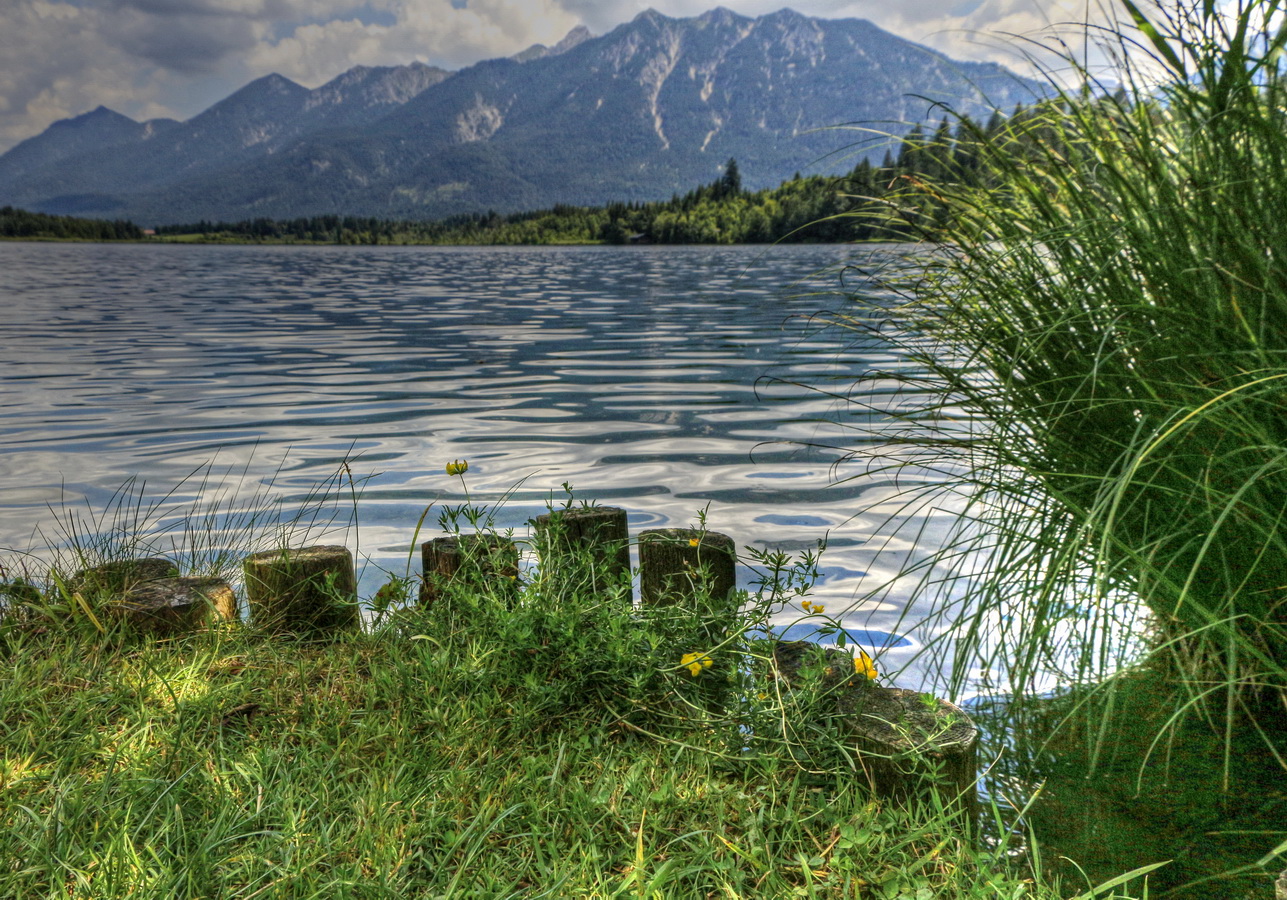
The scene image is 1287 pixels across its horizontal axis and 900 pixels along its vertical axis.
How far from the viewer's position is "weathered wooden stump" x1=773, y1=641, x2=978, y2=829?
65.6 inches

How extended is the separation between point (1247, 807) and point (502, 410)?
6.37m

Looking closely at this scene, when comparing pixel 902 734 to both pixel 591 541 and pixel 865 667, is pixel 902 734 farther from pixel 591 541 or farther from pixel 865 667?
pixel 591 541

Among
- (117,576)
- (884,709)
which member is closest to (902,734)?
(884,709)

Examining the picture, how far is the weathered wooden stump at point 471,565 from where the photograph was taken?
7.91 ft

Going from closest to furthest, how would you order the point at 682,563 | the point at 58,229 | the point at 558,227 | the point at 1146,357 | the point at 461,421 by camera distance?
1. the point at 1146,357
2. the point at 682,563
3. the point at 461,421
4. the point at 58,229
5. the point at 558,227

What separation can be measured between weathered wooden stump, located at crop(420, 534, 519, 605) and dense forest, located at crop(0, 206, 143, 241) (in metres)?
95.6

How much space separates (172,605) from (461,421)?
4544 mm

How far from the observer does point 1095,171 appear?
85.9 inches

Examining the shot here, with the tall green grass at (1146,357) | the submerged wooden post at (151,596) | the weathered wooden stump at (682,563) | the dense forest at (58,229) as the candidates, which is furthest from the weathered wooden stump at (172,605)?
the dense forest at (58,229)

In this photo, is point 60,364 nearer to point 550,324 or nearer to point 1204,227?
point 550,324

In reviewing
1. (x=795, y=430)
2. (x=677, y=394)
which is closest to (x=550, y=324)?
(x=677, y=394)

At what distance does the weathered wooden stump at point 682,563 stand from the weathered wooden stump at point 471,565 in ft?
1.36

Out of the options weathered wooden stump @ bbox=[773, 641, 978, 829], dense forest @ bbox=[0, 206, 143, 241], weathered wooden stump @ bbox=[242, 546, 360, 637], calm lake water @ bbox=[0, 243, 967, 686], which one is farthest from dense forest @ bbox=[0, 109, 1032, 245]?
weathered wooden stump @ bbox=[773, 641, 978, 829]

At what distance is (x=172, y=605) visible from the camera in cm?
254
